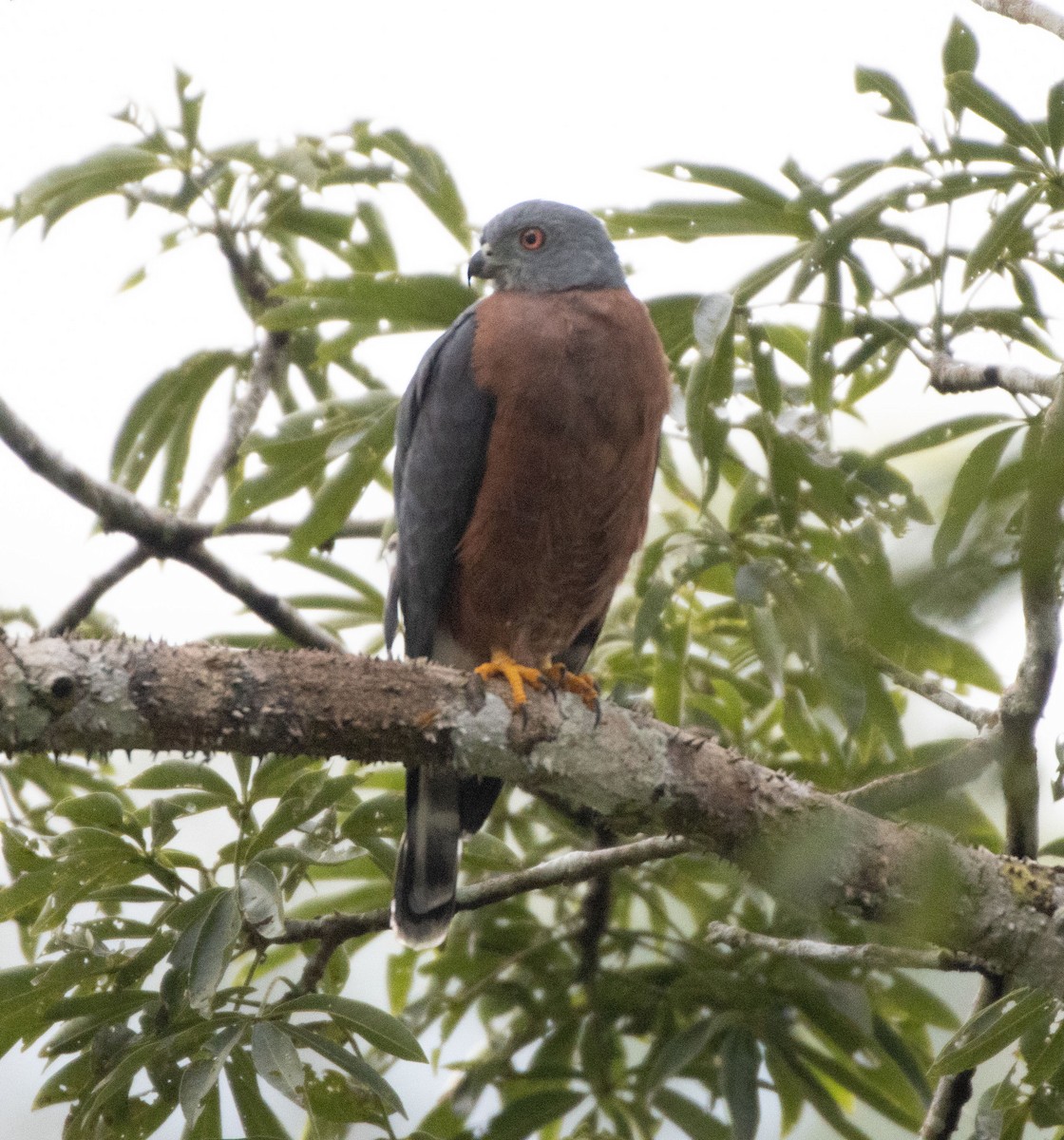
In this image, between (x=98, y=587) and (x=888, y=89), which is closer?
(x=888, y=89)

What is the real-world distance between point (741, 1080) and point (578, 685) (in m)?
1.16

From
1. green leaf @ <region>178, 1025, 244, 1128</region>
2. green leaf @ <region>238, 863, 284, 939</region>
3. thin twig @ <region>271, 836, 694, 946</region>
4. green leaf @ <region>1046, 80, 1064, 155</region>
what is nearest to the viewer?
green leaf @ <region>178, 1025, 244, 1128</region>

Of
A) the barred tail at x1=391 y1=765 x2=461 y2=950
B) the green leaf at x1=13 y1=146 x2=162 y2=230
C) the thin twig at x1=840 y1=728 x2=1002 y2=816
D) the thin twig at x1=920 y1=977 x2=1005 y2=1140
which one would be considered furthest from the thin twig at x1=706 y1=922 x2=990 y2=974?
the green leaf at x1=13 y1=146 x2=162 y2=230

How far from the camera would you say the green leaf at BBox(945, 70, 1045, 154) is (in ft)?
8.73

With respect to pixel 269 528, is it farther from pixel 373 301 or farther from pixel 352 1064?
pixel 352 1064

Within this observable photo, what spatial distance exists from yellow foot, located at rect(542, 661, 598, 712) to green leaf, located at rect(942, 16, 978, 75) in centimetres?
167

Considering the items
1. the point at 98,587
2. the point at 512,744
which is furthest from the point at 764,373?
the point at 98,587

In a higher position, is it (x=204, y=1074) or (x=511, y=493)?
(x=511, y=493)

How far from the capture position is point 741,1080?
327cm

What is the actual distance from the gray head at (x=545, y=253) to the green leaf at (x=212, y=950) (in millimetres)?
2201

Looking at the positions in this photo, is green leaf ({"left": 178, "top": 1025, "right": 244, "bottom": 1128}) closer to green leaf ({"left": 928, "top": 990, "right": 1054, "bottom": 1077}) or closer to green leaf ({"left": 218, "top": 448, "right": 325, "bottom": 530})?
green leaf ({"left": 928, "top": 990, "right": 1054, "bottom": 1077})

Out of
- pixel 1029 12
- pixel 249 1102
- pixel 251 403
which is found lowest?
pixel 249 1102

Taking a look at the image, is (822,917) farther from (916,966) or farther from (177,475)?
(177,475)

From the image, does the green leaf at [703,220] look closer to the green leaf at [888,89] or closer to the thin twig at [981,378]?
the green leaf at [888,89]
